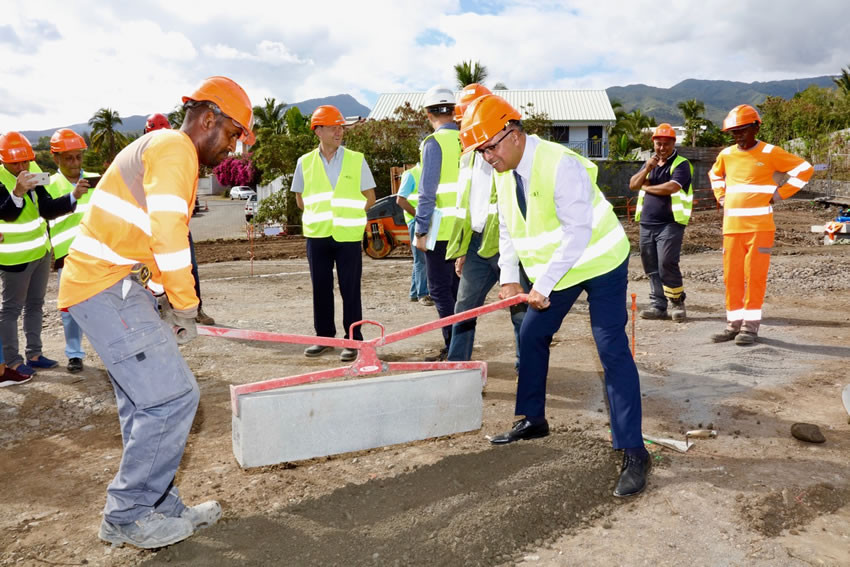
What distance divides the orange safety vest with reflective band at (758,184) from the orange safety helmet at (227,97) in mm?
4689

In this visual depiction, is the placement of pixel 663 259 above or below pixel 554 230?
below

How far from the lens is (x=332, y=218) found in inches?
226

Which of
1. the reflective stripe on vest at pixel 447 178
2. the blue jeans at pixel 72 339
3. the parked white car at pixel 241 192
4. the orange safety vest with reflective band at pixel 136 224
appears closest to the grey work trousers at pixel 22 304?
the blue jeans at pixel 72 339

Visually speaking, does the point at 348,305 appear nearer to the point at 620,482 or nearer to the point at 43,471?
the point at 43,471

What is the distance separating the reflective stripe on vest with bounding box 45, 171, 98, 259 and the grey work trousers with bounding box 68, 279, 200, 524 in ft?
11.0

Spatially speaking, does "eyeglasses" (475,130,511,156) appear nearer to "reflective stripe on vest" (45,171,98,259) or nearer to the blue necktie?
the blue necktie

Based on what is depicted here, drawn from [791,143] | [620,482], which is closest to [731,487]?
Answer: [620,482]

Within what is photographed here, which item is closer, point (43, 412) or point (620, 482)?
point (620, 482)

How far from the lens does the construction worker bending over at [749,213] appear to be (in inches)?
236

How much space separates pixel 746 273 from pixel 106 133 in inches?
2399

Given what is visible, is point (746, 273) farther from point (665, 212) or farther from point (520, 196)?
point (520, 196)

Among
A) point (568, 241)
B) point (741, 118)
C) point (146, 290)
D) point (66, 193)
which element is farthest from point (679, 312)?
point (66, 193)

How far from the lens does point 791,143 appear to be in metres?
28.3

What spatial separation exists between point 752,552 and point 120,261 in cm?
288
